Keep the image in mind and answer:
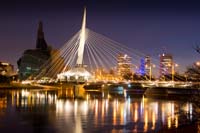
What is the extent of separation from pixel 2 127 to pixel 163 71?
145 feet

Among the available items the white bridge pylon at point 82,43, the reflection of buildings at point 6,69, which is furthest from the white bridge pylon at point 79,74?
the reflection of buildings at point 6,69

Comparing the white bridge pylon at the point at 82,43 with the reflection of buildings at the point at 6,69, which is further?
the reflection of buildings at the point at 6,69

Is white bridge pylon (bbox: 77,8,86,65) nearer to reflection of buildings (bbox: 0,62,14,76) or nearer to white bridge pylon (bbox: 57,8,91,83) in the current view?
white bridge pylon (bbox: 57,8,91,83)

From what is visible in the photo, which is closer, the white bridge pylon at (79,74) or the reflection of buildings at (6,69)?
the white bridge pylon at (79,74)

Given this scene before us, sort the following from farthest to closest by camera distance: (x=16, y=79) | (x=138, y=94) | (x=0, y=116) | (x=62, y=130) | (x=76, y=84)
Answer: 1. (x=16, y=79)
2. (x=138, y=94)
3. (x=76, y=84)
4. (x=0, y=116)
5. (x=62, y=130)

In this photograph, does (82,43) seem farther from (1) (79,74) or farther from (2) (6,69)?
(2) (6,69)

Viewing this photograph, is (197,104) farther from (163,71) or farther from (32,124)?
(163,71)

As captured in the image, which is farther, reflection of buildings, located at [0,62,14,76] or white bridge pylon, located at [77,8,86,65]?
reflection of buildings, located at [0,62,14,76]

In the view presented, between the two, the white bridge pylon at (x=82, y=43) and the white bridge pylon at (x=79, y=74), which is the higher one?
the white bridge pylon at (x=82, y=43)

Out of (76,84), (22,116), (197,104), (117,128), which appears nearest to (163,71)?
(76,84)

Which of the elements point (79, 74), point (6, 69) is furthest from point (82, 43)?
point (6, 69)

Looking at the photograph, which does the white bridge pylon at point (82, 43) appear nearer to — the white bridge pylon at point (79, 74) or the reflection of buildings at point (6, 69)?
the white bridge pylon at point (79, 74)

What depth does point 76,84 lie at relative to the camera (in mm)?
60094

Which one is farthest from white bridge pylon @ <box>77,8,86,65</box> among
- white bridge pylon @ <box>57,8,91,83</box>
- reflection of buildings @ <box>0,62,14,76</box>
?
reflection of buildings @ <box>0,62,14,76</box>
